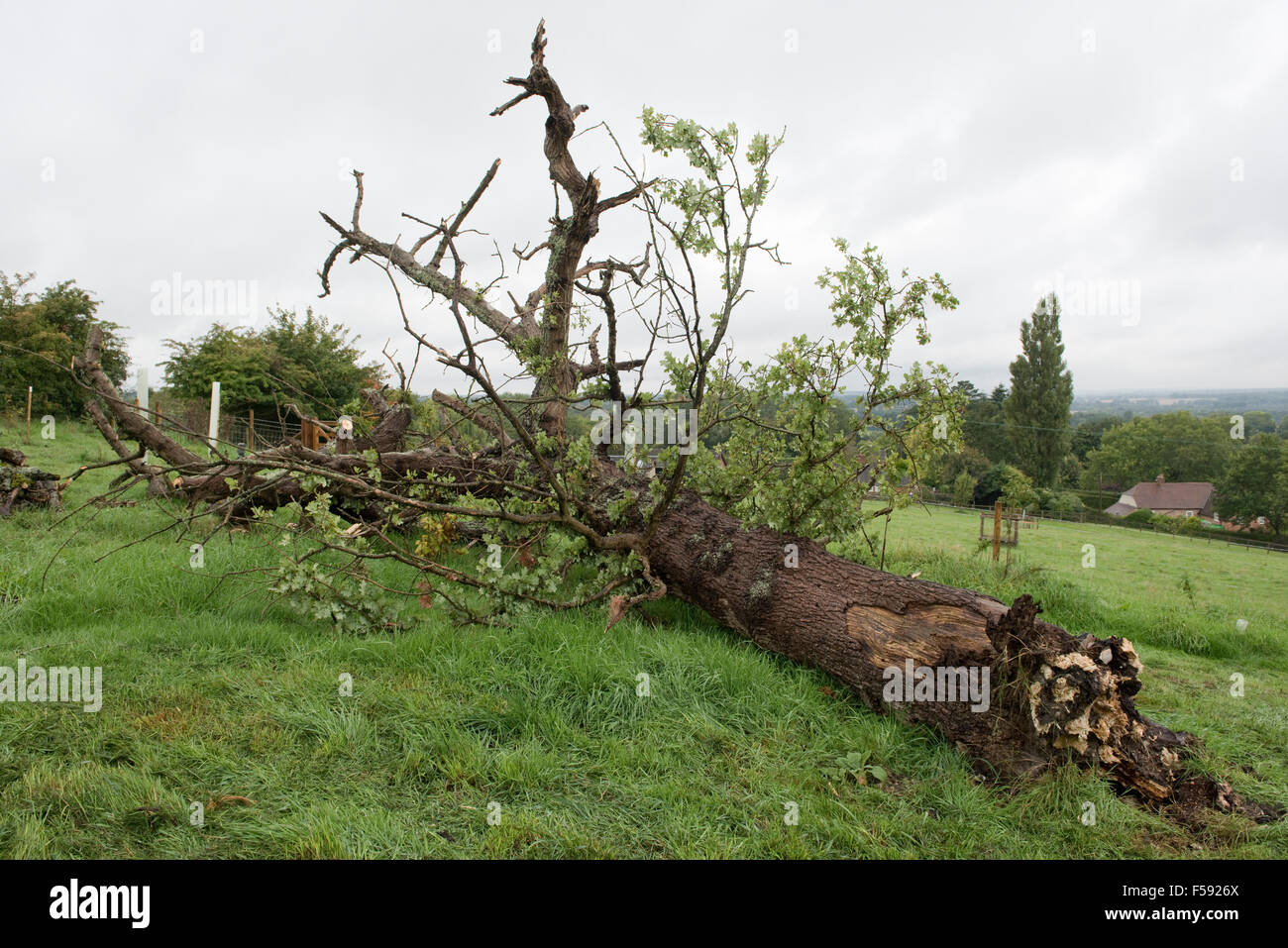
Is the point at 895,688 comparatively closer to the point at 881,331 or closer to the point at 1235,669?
the point at 881,331

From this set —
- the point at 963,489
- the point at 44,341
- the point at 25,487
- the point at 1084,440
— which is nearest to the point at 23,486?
the point at 25,487

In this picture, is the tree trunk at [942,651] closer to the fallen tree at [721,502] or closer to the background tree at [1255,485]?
the fallen tree at [721,502]

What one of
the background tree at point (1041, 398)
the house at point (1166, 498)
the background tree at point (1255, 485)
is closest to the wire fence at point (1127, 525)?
the background tree at point (1255, 485)

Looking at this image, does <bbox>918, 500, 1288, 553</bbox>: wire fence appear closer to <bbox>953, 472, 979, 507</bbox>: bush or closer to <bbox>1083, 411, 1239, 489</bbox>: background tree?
<bbox>953, 472, 979, 507</bbox>: bush

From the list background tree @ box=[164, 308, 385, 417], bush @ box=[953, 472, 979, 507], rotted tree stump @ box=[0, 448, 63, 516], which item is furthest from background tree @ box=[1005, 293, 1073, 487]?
rotted tree stump @ box=[0, 448, 63, 516]

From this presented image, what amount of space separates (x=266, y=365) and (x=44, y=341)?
20.0 ft

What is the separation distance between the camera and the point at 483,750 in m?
3.18

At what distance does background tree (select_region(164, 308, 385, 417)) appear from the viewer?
73.9 ft

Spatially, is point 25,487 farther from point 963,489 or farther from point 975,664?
point 963,489

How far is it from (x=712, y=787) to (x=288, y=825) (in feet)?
5.66

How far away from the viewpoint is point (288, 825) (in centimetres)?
257

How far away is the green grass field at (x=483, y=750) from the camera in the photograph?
105 inches
